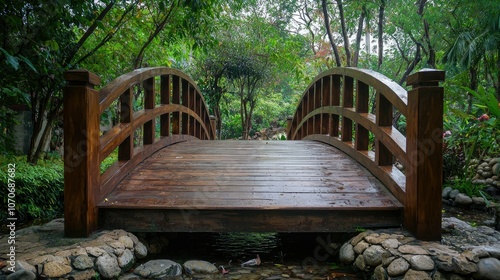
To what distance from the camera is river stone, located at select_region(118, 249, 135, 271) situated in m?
2.44

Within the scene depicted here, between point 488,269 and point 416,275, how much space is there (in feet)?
1.23

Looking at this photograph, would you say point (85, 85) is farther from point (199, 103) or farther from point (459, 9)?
point (459, 9)

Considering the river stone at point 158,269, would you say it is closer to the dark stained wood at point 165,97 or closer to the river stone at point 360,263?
the river stone at point 360,263

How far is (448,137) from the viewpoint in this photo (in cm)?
542

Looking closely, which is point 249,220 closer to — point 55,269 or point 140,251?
point 140,251

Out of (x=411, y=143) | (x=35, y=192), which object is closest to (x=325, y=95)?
(x=411, y=143)

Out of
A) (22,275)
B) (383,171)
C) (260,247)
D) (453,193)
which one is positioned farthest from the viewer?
(453,193)

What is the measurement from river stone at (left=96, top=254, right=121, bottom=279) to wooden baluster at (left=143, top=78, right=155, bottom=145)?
1.92 m

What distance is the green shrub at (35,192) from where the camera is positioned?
3.73 metres

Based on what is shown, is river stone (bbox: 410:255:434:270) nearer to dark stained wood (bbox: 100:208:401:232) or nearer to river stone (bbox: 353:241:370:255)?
river stone (bbox: 353:241:370:255)

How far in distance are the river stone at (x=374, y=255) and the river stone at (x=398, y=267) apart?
0.13 m

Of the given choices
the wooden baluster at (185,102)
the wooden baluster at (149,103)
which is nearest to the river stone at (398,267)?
the wooden baluster at (149,103)

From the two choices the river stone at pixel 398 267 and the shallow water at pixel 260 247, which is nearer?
the river stone at pixel 398 267

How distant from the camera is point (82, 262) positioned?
224 centimetres
